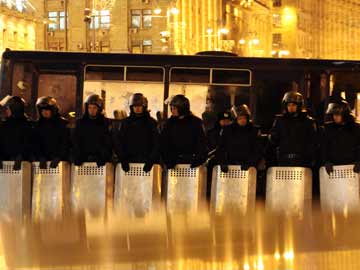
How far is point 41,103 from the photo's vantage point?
12.5 meters

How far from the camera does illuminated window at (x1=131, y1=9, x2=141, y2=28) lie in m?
64.8

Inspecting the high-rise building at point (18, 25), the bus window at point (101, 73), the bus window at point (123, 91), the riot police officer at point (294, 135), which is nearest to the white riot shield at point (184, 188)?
Answer: the riot police officer at point (294, 135)

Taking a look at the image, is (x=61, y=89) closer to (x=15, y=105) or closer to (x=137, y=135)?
(x=15, y=105)

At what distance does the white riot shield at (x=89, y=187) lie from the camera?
12398mm

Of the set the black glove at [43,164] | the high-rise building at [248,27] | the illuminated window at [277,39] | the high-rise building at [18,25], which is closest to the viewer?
the black glove at [43,164]

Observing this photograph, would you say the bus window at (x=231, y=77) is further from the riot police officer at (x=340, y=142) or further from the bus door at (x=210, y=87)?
the riot police officer at (x=340, y=142)

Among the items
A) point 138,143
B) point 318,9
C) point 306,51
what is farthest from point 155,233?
point 318,9

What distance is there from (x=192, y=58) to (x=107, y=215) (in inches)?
263

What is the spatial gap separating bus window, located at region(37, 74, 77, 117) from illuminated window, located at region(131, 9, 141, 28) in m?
47.7

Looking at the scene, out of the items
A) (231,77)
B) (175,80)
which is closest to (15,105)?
(175,80)

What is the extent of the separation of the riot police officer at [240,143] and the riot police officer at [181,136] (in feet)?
1.24

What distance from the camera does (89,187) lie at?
1245cm

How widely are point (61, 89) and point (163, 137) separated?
18.5 ft

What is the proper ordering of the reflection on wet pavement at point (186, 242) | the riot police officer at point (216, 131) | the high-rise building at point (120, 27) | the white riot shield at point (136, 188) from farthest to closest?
the high-rise building at point (120, 27) → the riot police officer at point (216, 131) → the white riot shield at point (136, 188) → the reflection on wet pavement at point (186, 242)
